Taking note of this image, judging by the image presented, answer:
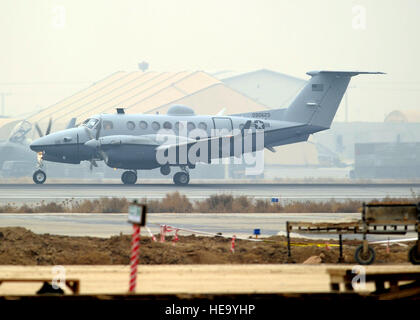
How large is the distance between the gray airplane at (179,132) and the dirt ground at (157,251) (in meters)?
23.9

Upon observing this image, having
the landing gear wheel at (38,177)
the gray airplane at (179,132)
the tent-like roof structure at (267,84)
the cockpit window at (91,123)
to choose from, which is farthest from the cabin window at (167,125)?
the tent-like roof structure at (267,84)

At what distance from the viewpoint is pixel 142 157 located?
156 feet

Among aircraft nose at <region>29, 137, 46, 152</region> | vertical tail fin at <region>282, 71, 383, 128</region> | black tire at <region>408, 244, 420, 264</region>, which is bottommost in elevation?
black tire at <region>408, 244, 420, 264</region>

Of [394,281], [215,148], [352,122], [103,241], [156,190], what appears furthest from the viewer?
[352,122]

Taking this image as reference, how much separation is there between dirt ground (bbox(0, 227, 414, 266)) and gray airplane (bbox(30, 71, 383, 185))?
2390 cm

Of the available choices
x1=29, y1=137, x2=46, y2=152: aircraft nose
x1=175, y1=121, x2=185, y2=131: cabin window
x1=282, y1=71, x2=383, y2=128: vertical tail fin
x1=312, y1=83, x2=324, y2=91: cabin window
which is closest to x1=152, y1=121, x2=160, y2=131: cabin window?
x1=175, y1=121, x2=185, y2=131: cabin window

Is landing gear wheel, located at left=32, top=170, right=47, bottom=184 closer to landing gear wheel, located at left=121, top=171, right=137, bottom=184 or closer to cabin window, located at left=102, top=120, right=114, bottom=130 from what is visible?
landing gear wheel, located at left=121, top=171, right=137, bottom=184

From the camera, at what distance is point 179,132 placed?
49.6 metres

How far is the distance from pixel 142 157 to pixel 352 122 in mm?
101528

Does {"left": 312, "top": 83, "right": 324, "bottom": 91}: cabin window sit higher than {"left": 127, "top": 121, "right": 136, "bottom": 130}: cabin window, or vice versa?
{"left": 312, "top": 83, "right": 324, "bottom": 91}: cabin window

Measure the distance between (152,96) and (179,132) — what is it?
200 ft

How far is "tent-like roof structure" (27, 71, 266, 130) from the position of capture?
10412 cm

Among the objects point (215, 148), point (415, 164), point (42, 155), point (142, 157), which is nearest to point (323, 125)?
point (215, 148)
